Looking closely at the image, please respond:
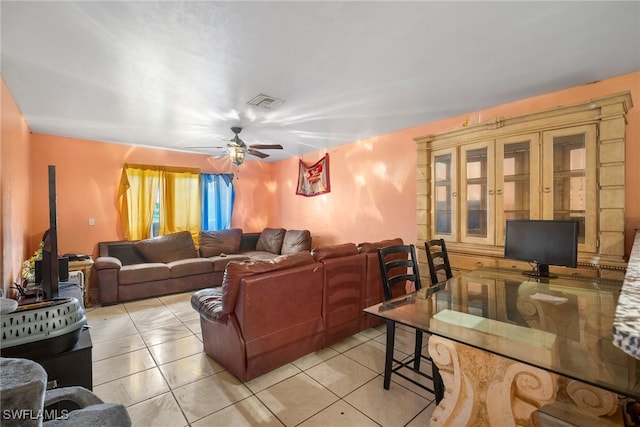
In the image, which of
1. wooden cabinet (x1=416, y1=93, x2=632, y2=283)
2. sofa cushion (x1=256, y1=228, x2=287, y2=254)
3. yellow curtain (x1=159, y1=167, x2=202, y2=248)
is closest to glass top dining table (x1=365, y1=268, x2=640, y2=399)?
wooden cabinet (x1=416, y1=93, x2=632, y2=283)

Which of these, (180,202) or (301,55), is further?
(180,202)

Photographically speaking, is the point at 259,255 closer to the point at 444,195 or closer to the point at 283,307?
the point at 283,307

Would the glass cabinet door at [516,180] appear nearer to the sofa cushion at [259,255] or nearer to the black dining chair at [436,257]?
the black dining chair at [436,257]

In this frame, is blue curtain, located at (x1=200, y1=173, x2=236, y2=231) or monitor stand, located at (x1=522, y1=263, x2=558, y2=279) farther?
blue curtain, located at (x1=200, y1=173, x2=236, y2=231)

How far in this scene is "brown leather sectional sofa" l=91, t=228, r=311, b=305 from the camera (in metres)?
3.87

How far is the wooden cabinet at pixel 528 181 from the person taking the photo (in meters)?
2.15

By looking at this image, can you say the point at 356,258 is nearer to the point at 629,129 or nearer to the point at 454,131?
the point at 454,131

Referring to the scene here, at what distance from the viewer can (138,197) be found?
473 cm

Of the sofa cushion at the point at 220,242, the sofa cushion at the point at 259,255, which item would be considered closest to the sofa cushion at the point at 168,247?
the sofa cushion at the point at 220,242

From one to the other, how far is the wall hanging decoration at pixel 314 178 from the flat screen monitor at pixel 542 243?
3.05 metres

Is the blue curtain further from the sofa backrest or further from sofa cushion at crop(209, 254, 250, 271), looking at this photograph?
the sofa backrest

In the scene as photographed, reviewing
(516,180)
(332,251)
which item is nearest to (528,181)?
(516,180)

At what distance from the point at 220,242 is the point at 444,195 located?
3952 millimetres

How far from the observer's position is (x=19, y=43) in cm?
187
